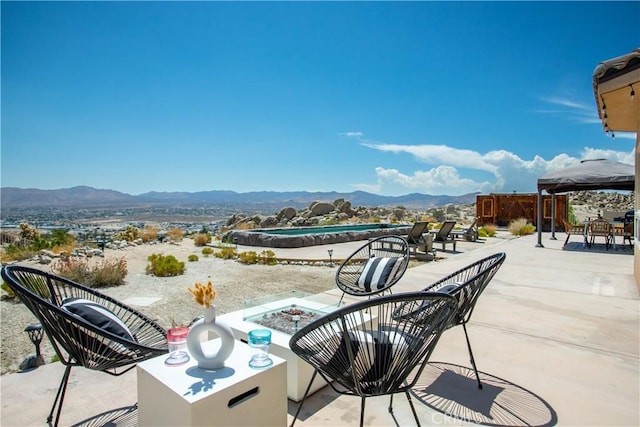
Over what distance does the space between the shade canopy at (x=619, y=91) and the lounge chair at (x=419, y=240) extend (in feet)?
13.5

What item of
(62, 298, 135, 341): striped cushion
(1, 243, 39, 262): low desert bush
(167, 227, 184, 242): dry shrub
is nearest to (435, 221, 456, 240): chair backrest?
(62, 298, 135, 341): striped cushion

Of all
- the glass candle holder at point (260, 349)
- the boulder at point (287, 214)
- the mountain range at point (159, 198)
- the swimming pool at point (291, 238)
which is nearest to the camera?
the glass candle holder at point (260, 349)

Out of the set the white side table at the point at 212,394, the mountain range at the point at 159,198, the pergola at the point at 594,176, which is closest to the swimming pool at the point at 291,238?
the pergola at the point at 594,176

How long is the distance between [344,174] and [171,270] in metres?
45.1

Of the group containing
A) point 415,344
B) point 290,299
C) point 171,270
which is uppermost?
point 415,344

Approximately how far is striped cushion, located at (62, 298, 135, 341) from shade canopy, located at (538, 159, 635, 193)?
11.0 metres

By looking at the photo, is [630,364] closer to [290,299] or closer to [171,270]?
[290,299]

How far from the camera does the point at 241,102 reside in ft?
76.9

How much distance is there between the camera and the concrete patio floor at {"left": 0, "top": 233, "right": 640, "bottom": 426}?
6.68 feet

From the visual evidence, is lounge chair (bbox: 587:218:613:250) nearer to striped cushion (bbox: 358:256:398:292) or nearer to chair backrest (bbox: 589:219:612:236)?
chair backrest (bbox: 589:219:612:236)

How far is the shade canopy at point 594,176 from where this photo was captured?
9141 mm

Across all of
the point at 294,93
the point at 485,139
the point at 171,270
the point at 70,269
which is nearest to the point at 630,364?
the point at 171,270

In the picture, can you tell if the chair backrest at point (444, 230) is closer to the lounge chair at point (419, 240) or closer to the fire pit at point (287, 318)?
the lounge chair at point (419, 240)

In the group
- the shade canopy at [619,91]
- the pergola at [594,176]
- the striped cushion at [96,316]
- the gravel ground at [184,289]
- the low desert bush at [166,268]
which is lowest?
the gravel ground at [184,289]
